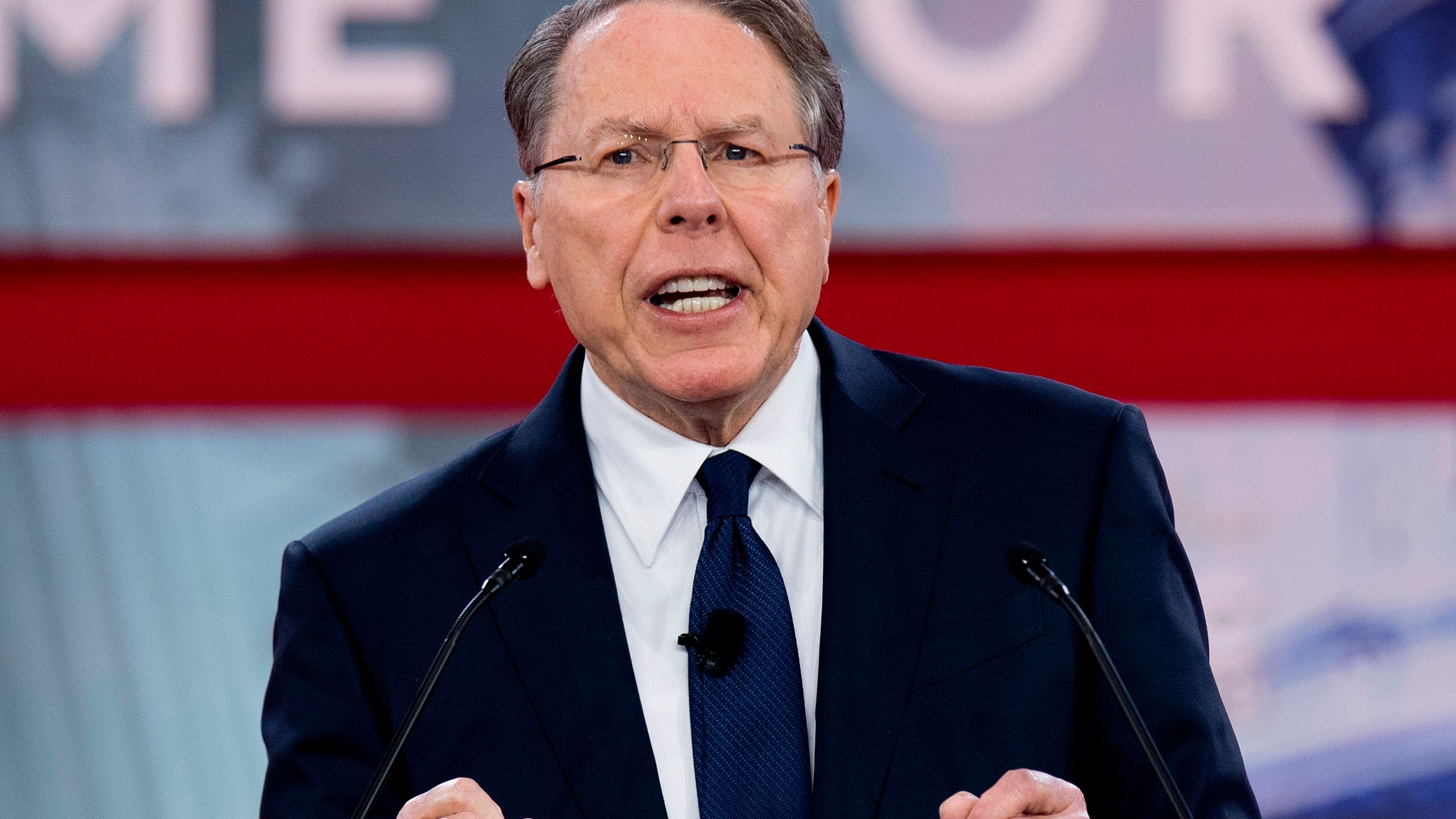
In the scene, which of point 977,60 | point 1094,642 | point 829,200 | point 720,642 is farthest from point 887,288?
point 1094,642

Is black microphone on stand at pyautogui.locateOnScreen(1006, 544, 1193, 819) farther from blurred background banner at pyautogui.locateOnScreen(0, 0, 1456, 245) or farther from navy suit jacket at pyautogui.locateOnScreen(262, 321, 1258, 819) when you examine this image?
blurred background banner at pyautogui.locateOnScreen(0, 0, 1456, 245)

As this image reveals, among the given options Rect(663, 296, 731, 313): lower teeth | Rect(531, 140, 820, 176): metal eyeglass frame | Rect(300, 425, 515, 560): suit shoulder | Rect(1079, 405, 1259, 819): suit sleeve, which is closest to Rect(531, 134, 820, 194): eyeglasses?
Rect(531, 140, 820, 176): metal eyeglass frame

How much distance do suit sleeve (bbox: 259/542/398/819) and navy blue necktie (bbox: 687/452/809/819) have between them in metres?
0.32

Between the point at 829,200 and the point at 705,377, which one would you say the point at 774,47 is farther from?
the point at 705,377

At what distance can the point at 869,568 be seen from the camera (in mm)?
1388

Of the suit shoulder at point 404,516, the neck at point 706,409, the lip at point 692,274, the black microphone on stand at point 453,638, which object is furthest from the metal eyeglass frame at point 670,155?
the black microphone on stand at point 453,638

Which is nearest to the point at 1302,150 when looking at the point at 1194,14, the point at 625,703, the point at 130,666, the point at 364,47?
the point at 1194,14

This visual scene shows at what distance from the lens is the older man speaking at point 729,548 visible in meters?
1.32

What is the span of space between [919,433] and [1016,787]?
474 mm

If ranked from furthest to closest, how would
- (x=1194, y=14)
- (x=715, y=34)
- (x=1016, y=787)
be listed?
(x=1194, y=14), (x=715, y=34), (x=1016, y=787)

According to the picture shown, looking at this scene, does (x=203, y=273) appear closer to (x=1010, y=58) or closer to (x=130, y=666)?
(x=130, y=666)

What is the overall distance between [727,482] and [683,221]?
27 centimetres

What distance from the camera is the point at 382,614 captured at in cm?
143

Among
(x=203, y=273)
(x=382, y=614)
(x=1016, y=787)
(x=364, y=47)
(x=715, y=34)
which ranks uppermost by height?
(x=364, y=47)
